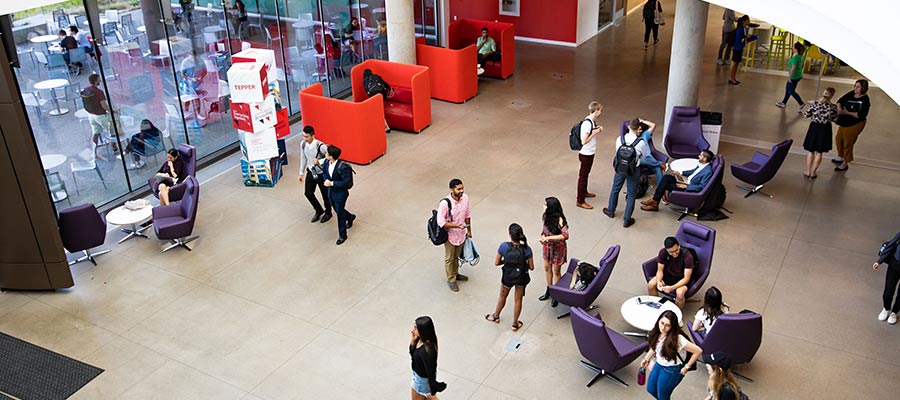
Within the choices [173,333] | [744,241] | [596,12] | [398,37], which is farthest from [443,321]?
[596,12]

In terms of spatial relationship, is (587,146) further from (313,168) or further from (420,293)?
(313,168)

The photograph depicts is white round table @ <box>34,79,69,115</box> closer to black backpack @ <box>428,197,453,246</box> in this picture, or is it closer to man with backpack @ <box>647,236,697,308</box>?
black backpack @ <box>428,197,453,246</box>

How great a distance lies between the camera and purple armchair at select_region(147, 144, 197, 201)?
35.2 feet

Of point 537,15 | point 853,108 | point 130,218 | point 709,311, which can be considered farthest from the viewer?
point 537,15

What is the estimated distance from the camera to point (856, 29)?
5180 mm

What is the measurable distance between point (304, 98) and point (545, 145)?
419 cm

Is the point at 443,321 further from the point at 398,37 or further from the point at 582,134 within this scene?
the point at 398,37

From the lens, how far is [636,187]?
33.6ft

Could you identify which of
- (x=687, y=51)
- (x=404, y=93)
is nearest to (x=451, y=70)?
(x=404, y=93)

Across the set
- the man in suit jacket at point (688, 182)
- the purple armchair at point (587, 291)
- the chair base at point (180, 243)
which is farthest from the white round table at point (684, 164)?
the chair base at point (180, 243)

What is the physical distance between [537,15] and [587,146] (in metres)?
10.0

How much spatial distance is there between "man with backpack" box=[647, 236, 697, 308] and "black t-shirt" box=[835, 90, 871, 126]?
4.93 metres

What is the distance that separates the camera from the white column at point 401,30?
14.8m

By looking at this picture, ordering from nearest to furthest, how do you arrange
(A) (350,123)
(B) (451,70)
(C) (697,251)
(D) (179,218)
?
(C) (697,251)
(D) (179,218)
(A) (350,123)
(B) (451,70)
